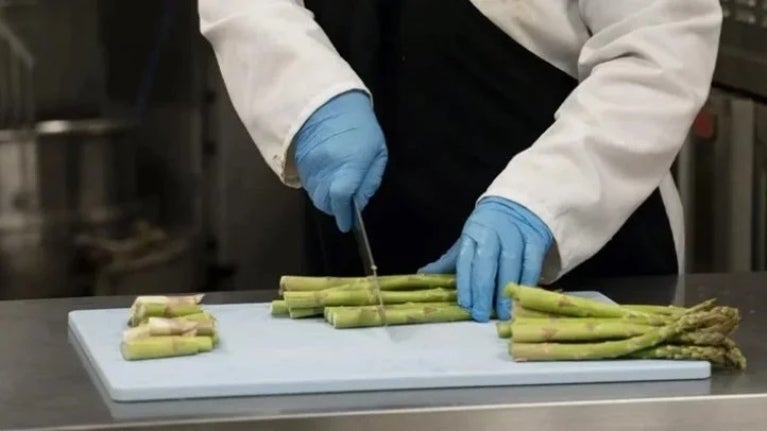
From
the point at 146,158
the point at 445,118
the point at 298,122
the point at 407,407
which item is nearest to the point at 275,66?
the point at 298,122

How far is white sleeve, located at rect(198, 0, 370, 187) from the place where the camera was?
1100 mm

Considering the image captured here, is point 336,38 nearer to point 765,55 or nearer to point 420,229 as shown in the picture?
point 420,229

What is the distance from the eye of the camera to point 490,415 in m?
0.83

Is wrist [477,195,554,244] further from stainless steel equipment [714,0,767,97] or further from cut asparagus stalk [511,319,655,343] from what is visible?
stainless steel equipment [714,0,767,97]

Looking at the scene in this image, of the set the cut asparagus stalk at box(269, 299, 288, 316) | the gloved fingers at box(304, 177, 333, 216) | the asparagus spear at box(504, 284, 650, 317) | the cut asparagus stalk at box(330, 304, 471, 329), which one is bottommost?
the cut asparagus stalk at box(269, 299, 288, 316)

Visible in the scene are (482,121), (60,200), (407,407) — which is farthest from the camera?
(60,200)

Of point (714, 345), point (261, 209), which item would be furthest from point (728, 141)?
point (714, 345)

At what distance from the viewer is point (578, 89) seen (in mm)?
1122

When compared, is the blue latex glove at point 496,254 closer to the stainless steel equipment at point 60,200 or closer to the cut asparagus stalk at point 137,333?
the cut asparagus stalk at point 137,333

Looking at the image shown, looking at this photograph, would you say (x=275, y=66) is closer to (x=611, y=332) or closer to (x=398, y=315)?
(x=398, y=315)

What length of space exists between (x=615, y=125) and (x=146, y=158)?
0.85m

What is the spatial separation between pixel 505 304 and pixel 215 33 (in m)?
0.35

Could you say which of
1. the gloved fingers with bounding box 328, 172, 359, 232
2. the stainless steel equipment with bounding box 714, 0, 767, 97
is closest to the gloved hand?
the gloved fingers with bounding box 328, 172, 359, 232

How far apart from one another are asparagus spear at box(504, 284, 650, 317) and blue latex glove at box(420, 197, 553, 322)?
62 mm
